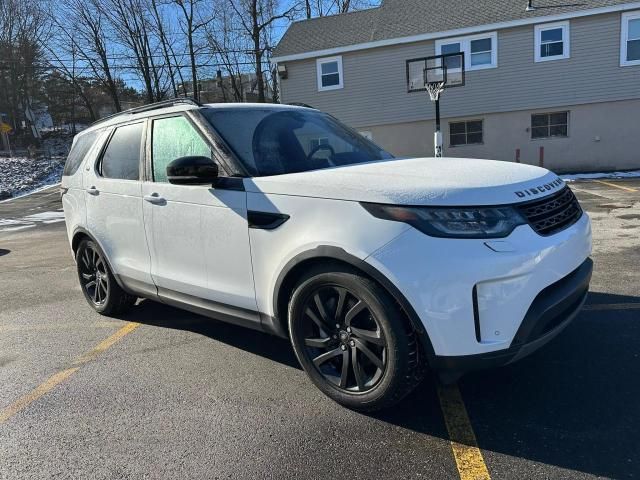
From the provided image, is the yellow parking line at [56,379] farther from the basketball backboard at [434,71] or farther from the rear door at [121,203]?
the basketball backboard at [434,71]

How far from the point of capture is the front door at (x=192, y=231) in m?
3.20

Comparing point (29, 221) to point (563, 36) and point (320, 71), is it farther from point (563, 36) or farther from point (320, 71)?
point (563, 36)

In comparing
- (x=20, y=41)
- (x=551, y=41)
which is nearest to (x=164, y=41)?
(x=20, y=41)

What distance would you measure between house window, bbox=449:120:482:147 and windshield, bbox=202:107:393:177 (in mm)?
16651

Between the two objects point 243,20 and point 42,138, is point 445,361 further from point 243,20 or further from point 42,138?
point 42,138

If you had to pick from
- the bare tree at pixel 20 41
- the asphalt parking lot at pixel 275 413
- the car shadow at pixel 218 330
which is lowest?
the car shadow at pixel 218 330

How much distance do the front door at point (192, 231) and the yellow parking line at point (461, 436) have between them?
1.33 meters

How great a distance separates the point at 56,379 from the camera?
3.59 meters

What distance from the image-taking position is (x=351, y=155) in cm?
383

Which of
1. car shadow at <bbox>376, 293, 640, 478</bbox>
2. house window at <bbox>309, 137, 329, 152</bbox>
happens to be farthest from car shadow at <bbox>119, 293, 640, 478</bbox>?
house window at <bbox>309, 137, 329, 152</bbox>

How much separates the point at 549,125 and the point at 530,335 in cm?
1861

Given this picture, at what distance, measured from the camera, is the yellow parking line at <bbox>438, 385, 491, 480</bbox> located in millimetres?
2338

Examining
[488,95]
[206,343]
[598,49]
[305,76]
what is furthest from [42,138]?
[206,343]

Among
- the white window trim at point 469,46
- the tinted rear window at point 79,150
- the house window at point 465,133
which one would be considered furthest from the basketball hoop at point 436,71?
the tinted rear window at point 79,150
